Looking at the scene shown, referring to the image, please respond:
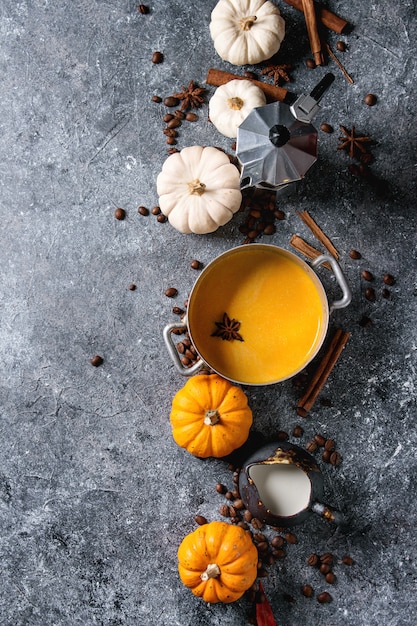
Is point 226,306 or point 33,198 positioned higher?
point 226,306

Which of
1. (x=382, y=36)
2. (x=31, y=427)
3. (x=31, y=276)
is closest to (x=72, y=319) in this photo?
(x=31, y=276)

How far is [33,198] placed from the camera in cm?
204

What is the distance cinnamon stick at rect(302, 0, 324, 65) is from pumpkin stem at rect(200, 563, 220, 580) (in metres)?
1.58

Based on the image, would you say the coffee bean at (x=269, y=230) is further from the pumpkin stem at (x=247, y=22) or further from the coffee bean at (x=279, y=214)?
the pumpkin stem at (x=247, y=22)

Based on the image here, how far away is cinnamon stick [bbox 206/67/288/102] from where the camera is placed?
196 centimetres

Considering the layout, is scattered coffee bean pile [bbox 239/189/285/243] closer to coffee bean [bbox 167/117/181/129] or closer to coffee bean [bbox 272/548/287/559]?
coffee bean [bbox 167/117/181/129]

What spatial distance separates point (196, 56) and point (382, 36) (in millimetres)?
596

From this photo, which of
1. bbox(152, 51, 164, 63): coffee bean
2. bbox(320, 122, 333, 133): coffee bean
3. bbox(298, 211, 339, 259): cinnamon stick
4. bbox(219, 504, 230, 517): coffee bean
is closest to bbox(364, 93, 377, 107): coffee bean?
bbox(320, 122, 333, 133): coffee bean

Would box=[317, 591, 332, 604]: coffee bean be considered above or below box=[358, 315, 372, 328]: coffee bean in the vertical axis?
below

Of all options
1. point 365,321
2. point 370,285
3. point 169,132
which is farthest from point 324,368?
point 169,132

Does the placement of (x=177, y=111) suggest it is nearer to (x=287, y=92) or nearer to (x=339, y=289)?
(x=287, y=92)

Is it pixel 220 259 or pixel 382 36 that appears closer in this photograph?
pixel 220 259

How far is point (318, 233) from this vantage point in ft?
6.50

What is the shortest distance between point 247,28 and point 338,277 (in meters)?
0.82
